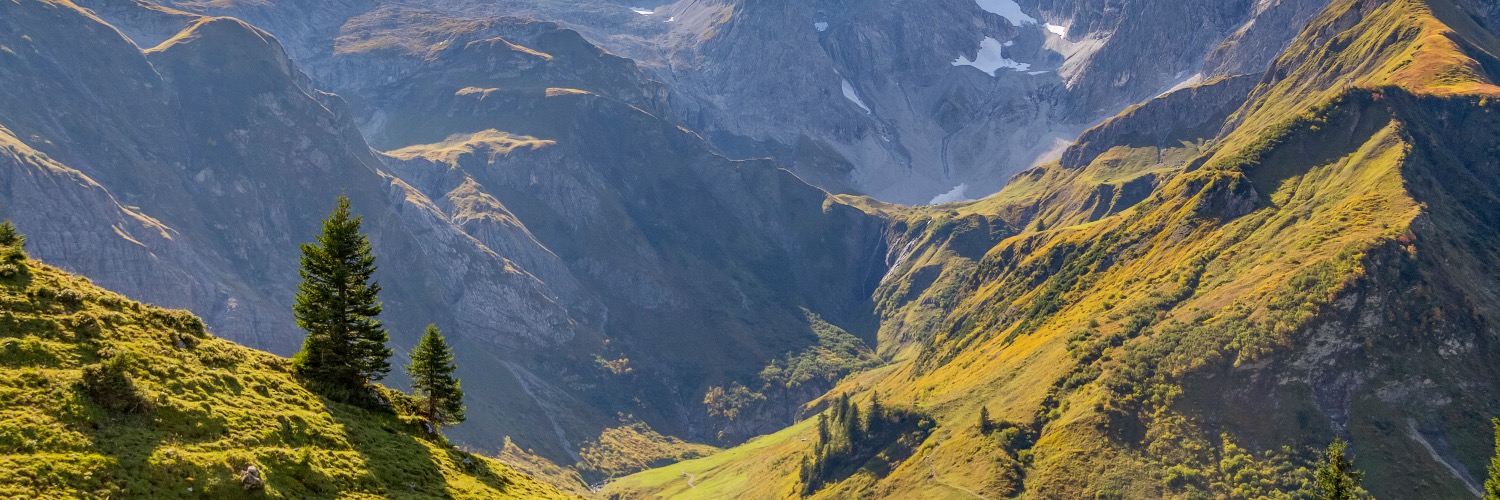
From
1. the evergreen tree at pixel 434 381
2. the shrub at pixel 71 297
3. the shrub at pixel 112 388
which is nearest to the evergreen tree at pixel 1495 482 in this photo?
the evergreen tree at pixel 434 381

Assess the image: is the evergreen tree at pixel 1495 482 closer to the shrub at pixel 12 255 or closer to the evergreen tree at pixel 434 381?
the evergreen tree at pixel 434 381

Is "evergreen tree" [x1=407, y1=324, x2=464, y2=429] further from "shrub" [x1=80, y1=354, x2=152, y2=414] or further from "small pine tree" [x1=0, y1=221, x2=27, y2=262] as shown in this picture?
"small pine tree" [x1=0, y1=221, x2=27, y2=262]

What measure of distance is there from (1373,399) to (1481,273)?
50496mm

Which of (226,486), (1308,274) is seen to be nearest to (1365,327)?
(1308,274)

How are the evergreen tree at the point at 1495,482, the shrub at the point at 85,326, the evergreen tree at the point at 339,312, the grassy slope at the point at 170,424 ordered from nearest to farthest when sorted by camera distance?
the grassy slope at the point at 170,424 → the shrub at the point at 85,326 → the evergreen tree at the point at 339,312 → the evergreen tree at the point at 1495,482

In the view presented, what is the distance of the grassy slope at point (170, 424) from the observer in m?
38.6

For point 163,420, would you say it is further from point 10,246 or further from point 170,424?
point 10,246

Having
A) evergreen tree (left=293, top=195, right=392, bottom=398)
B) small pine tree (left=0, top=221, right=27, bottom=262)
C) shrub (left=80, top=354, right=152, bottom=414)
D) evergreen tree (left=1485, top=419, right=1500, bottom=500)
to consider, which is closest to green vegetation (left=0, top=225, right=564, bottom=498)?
shrub (left=80, top=354, right=152, bottom=414)

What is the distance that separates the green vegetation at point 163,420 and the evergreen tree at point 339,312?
2.47m

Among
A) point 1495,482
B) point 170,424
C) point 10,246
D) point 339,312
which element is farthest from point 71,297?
point 1495,482

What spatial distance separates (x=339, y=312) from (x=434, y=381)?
10.5 meters

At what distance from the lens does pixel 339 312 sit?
200ft

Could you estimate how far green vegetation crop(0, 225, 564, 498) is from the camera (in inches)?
1524

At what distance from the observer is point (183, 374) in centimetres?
4981
